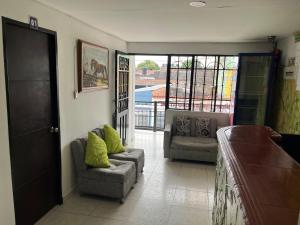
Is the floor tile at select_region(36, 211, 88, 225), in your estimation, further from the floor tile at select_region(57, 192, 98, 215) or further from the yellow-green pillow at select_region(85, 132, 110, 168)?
the yellow-green pillow at select_region(85, 132, 110, 168)

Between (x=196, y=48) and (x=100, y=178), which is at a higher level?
(x=196, y=48)

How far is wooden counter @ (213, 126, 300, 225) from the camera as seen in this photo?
87 cm

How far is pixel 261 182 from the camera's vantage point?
3.70 feet

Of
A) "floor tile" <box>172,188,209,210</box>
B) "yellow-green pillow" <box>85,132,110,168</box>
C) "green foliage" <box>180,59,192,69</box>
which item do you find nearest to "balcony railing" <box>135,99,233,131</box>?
"green foliage" <box>180,59,192,69</box>

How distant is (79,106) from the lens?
3334 mm

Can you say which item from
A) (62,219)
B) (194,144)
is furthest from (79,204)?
(194,144)

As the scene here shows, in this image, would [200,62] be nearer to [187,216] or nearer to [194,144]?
[194,144]

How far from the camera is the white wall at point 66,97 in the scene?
6.74 feet

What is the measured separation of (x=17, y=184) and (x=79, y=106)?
1350 mm

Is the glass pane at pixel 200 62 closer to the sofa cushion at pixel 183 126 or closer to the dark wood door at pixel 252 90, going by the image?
the dark wood door at pixel 252 90

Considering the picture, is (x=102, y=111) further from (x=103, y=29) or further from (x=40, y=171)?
(x=40, y=171)

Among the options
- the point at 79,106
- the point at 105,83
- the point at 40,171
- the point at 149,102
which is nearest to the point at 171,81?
the point at 149,102

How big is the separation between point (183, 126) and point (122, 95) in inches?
56.7

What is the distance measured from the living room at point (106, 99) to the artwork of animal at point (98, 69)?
0.03m
